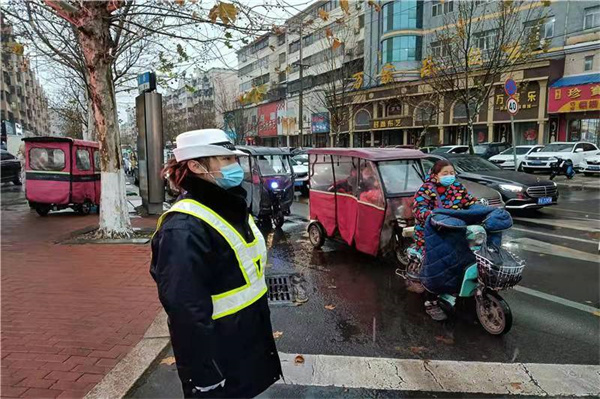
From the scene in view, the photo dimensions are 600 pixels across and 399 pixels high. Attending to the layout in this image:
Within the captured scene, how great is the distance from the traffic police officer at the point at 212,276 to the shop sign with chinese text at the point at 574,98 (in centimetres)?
2838

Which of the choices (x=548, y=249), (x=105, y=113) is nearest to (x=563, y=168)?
(x=548, y=249)

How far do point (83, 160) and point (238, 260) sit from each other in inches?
441

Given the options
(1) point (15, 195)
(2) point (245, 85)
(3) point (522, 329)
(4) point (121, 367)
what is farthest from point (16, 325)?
(2) point (245, 85)

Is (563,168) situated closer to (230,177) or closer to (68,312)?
(68,312)

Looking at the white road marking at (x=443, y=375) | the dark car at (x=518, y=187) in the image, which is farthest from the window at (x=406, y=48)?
the white road marking at (x=443, y=375)

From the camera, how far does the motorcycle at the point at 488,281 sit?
146 inches

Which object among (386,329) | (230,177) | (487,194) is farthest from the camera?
(487,194)

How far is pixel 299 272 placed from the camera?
6.25m

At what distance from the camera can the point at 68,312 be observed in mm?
4438

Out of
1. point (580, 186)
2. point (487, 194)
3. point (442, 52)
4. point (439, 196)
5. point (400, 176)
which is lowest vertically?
point (580, 186)

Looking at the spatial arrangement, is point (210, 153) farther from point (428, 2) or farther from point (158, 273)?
point (428, 2)

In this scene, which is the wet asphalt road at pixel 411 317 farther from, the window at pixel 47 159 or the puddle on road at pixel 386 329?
the window at pixel 47 159

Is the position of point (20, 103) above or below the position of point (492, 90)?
above

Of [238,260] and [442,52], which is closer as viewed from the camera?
[238,260]
